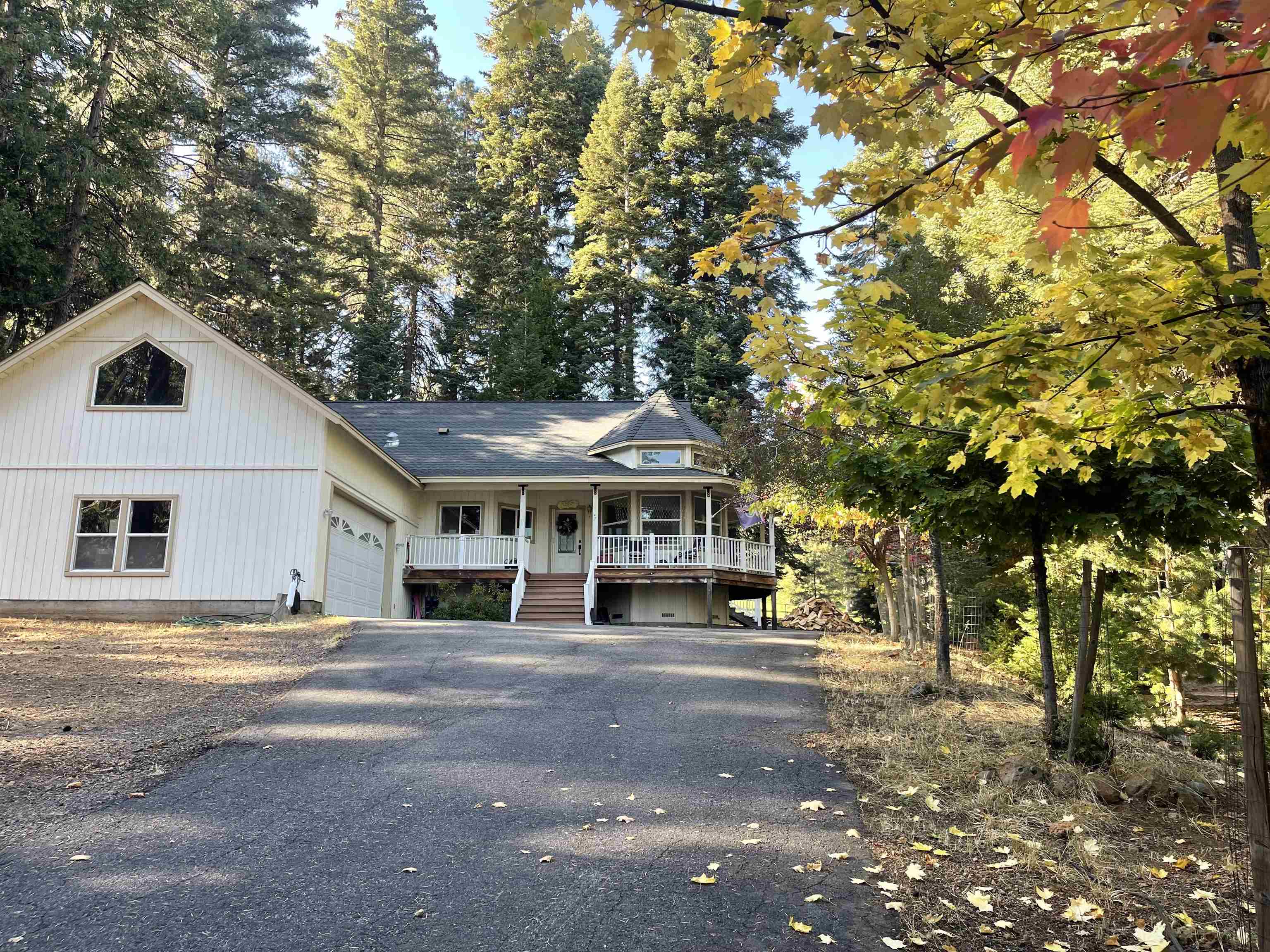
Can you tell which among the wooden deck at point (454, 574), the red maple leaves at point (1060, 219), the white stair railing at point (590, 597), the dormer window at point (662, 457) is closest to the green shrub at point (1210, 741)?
the red maple leaves at point (1060, 219)

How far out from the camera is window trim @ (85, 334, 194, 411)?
14734 mm

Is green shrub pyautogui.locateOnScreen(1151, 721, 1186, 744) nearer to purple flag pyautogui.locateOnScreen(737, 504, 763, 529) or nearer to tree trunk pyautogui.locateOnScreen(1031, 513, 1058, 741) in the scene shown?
tree trunk pyautogui.locateOnScreen(1031, 513, 1058, 741)

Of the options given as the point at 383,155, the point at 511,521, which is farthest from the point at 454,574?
the point at 383,155

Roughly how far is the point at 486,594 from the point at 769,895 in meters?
15.0

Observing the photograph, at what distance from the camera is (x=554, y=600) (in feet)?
61.2

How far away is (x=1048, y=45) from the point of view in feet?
7.73

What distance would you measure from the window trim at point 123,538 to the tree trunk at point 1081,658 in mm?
13528

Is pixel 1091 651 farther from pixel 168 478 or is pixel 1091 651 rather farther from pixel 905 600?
pixel 168 478

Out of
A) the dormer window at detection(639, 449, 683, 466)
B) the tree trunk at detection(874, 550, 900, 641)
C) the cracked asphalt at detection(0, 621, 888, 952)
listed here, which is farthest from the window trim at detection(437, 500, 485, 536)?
the cracked asphalt at detection(0, 621, 888, 952)

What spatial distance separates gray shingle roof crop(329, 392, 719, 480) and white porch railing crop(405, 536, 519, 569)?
1.48m

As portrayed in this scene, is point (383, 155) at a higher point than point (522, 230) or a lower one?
higher

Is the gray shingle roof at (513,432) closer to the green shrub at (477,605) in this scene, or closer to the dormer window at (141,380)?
the green shrub at (477,605)

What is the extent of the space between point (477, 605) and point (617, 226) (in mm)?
19907

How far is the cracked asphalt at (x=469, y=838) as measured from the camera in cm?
350
